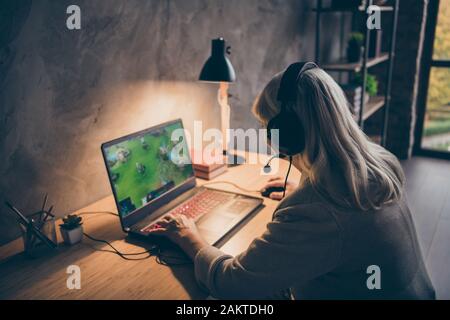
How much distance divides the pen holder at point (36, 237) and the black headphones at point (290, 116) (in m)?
0.75

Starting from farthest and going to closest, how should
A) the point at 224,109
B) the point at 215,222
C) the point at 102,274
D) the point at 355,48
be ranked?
the point at 355,48
the point at 224,109
the point at 215,222
the point at 102,274

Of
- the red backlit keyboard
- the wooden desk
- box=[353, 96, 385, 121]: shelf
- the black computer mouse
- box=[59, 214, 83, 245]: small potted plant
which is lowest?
box=[353, 96, 385, 121]: shelf

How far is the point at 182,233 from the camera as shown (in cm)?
127

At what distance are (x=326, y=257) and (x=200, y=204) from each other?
673 mm

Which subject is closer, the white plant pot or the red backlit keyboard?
the white plant pot

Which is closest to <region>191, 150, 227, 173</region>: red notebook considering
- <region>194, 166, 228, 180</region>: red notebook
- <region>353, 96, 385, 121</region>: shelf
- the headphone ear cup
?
<region>194, 166, 228, 180</region>: red notebook

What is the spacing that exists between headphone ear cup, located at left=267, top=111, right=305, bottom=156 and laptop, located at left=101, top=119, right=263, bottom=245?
40 centimetres

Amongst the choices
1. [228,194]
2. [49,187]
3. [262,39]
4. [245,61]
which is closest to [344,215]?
[228,194]

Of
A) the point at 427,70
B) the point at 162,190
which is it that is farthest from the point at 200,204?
the point at 427,70

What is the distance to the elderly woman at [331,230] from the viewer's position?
0.97 metres

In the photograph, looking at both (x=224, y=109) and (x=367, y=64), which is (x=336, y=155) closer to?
(x=224, y=109)

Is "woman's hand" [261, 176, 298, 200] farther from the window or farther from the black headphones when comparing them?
the window

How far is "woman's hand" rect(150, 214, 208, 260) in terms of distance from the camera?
1224 millimetres

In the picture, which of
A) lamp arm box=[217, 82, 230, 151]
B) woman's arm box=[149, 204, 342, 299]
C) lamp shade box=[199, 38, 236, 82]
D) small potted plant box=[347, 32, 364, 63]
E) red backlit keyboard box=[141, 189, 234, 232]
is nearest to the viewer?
woman's arm box=[149, 204, 342, 299]
